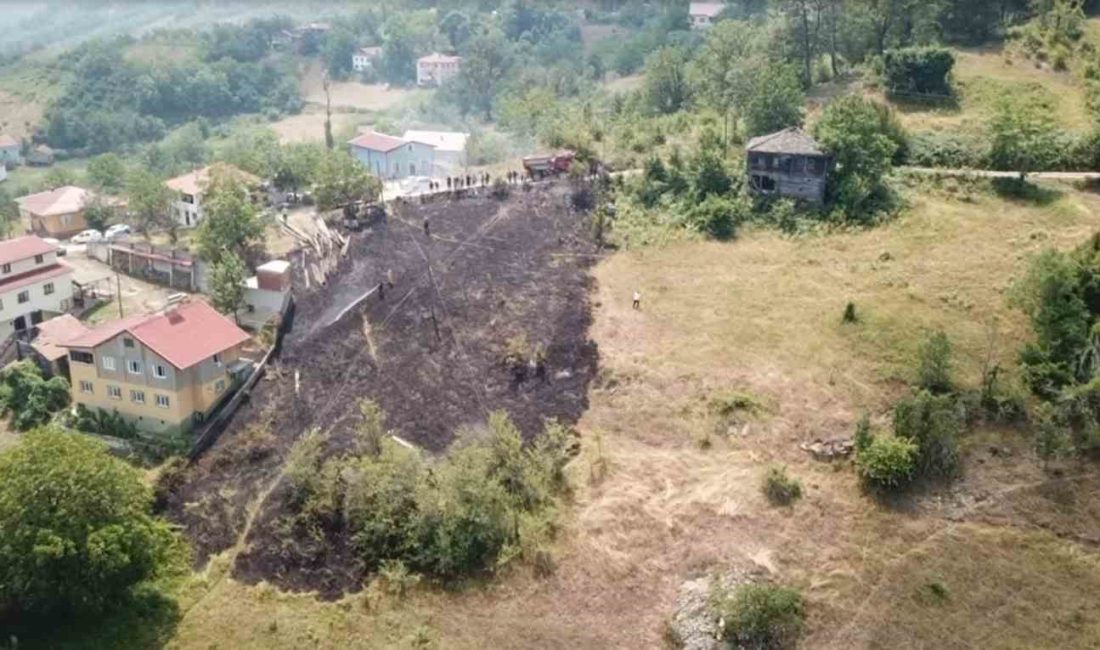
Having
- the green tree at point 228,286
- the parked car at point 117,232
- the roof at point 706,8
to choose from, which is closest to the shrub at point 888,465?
the green tree at point 228,286

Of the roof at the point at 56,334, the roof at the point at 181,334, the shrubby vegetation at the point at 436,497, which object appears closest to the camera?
the shrubby vegetation at the point at 436,497

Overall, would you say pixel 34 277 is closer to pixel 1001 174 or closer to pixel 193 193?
pixel 193 193

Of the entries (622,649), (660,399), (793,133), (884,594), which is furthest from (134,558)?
(793,133)

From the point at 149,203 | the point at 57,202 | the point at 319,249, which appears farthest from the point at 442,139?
the point at 57,202

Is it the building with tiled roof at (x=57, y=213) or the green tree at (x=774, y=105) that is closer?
the green tree at (x=774, y=105)

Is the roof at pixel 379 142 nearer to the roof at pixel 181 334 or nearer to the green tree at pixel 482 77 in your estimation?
the green tree at pixel 482 77

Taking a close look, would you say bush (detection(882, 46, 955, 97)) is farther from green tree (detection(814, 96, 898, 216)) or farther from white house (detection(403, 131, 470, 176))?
white house (detection(403, 131, 470, 176))

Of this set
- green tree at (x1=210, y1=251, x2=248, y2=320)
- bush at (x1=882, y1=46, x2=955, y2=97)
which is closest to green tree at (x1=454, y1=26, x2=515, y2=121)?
bush at (x1=882, y1=46, x2=955, y2=97)
